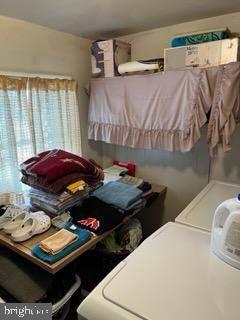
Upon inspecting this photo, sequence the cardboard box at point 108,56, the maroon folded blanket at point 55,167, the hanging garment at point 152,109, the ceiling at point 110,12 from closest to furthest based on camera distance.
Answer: the ceiling at point 110,12 → the maroon folded blanket at point 55,167 → the hanging garment at point 152,109 → the cardboard box at point 108,56

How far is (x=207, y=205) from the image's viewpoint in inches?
55.5

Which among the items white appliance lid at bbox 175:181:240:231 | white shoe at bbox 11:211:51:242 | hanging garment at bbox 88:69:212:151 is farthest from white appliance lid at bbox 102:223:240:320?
hanging garment at bbox 88:69:212:151

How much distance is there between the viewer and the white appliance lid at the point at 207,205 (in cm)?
123

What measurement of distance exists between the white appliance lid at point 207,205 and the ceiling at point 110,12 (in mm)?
1139

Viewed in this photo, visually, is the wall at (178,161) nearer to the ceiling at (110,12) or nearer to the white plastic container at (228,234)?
the ceiling at (110,12)

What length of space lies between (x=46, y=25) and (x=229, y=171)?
1.71m

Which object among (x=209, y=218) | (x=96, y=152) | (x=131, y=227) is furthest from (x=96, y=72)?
(x=209, y=218)

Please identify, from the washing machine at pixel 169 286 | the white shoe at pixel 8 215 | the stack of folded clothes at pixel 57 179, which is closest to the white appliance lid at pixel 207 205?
the washing machine at pixel 169 286

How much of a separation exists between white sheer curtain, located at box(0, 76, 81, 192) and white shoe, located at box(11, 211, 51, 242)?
417mm

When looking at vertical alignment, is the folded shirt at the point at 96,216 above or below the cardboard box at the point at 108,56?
below

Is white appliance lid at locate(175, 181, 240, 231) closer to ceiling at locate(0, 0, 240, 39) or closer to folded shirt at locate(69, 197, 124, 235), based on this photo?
folded shirt at locate(69, 197, 124, 235)

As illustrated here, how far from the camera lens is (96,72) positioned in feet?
6.56

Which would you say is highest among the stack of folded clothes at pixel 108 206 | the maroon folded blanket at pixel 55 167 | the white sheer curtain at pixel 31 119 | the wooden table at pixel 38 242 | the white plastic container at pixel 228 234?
the white sheer curtain at pixel 31 119

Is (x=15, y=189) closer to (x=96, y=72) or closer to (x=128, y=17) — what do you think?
(x=96, y=72)
